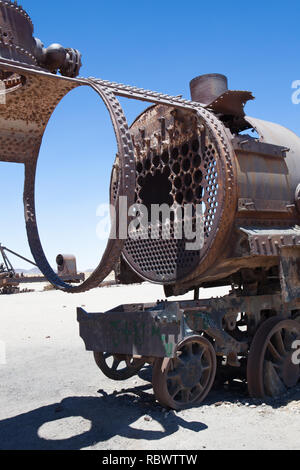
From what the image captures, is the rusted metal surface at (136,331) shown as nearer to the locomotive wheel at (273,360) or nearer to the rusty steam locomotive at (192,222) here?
the rusty steam locomotive at (192,222)

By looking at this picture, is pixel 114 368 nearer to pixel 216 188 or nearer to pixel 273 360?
pixel 273 360

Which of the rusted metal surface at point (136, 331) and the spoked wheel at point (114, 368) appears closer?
the rusted metal surface at point (136, 331)

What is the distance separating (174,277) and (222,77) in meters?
2.59

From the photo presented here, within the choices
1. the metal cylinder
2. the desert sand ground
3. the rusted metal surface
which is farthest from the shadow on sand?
the metal cylinder

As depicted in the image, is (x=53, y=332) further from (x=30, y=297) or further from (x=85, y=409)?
(x=30, y=297)

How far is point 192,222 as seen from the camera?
4547 millimetres

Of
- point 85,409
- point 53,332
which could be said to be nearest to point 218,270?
point 85,409

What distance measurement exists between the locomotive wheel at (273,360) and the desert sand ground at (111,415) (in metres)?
0.15

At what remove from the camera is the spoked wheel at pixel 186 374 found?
381cm

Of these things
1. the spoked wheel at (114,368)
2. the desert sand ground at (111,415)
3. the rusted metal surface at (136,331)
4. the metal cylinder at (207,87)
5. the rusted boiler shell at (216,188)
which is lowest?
the desert sand ground at (111,415)

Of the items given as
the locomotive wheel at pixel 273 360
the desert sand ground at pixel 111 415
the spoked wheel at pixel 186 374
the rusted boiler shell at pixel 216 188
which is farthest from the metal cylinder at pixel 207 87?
the desert sand ground at pixel 111 415

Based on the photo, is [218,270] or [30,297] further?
[30,297]
